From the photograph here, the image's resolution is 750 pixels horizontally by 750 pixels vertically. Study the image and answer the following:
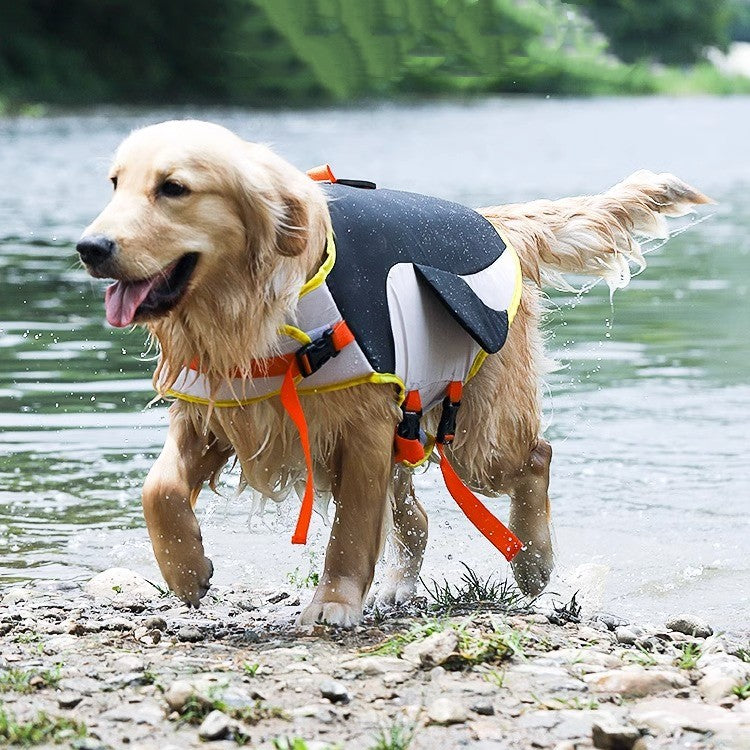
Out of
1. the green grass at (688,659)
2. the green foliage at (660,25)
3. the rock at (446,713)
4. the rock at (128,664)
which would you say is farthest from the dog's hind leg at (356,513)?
the green foliage at (660,25)

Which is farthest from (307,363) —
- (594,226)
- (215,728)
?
(594,226)

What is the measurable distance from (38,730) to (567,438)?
457 cm

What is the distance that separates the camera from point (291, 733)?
2.95m

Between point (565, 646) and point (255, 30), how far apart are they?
1191 centimetres

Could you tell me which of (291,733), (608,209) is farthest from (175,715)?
(608,209)

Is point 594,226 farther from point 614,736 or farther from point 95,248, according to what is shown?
point 614,736

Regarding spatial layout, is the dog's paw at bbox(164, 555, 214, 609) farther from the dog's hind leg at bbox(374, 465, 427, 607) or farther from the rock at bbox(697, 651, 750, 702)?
the rock at bbox(697, 651, 750, 702)

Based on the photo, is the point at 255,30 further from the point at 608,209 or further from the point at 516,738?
the point at 516,738

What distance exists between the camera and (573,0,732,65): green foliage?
11727 millimetres

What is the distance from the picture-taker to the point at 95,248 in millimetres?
3588

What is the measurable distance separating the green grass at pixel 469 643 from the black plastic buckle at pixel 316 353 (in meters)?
0.78

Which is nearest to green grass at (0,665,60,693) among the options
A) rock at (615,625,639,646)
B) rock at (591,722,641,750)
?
rock at (591,722,641,750)

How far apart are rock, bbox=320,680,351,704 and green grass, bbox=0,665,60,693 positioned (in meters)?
0.62

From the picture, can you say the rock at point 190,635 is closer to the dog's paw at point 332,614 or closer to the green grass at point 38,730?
the dog's paw at point 332,614
